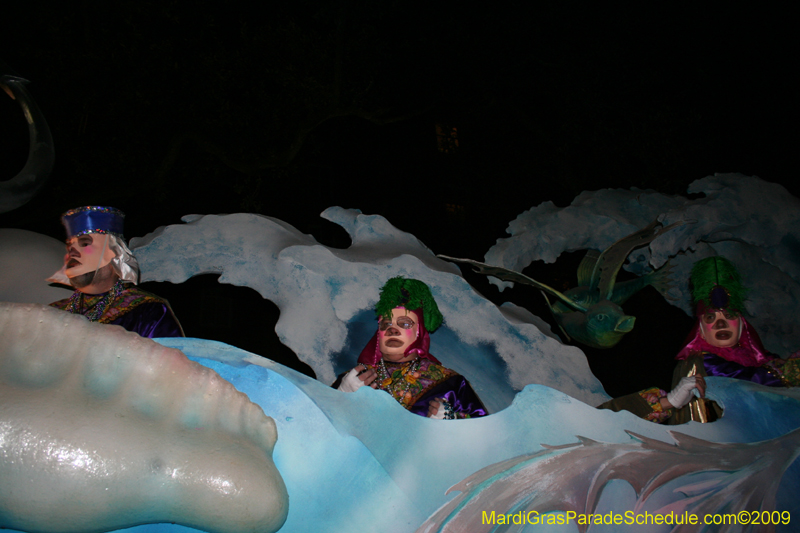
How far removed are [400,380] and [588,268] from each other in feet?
5.83

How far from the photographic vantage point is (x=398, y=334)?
8.57 feet

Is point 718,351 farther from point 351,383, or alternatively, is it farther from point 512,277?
point 351,383

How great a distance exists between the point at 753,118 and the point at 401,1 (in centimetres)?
374

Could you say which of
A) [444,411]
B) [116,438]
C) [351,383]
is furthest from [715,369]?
[116,438]

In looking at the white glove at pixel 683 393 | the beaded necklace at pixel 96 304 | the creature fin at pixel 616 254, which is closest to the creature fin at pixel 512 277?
the creature fin at pixel 616 254

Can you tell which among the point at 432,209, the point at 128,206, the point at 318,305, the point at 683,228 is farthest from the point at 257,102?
the point at 683,228

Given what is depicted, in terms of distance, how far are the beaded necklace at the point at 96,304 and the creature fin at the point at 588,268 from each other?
285 centimetres

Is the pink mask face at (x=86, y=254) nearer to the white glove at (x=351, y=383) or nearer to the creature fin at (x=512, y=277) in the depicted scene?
the white glove at (x=351, y=383)

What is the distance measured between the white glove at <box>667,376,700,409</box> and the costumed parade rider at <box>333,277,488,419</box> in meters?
0.86

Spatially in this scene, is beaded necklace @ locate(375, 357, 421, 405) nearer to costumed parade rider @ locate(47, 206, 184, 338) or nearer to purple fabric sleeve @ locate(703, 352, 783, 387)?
costumed parade rider @ locate(47, 206, 184, 338)

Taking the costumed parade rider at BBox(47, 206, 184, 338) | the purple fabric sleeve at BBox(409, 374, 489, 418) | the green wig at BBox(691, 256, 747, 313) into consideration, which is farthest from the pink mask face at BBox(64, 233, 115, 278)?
the green wig at BBox(691, 256, 747, 313)

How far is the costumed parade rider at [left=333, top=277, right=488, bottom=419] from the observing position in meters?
2.53

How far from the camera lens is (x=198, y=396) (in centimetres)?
150

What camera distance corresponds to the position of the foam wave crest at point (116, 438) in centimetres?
129
